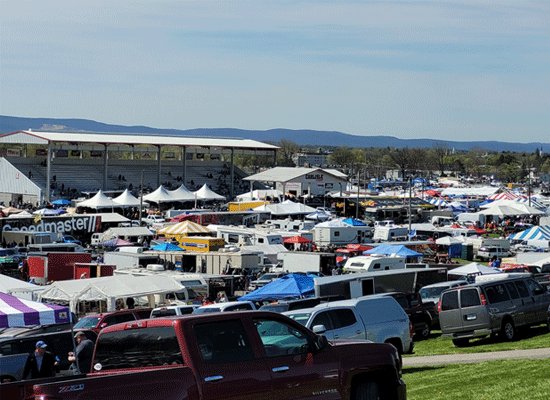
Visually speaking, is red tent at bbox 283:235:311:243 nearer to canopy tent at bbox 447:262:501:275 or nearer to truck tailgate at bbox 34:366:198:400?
canopy tent at bbox 447:262:501:275

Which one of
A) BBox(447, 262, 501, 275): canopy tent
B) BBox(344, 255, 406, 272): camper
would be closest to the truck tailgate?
BBox(447, 262, 501, 275): canopy tent

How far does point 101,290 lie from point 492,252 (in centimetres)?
3225

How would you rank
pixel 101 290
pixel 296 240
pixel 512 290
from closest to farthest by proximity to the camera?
1. pixel 512 290
2. pixel 101 290
3. pixel 296 240

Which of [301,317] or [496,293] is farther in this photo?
[496,293]

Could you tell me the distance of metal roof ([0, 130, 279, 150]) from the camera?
303 feet

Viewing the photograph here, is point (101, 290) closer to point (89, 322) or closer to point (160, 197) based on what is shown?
point (89, 322)

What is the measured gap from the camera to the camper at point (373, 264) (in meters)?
35.5

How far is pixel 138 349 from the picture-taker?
7.53m

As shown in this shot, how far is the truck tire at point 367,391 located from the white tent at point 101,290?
18.3 m

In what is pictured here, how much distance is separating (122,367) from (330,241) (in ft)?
153

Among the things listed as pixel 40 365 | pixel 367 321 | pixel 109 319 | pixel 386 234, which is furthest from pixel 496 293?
pixel 386 234

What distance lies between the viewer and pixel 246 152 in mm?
108938

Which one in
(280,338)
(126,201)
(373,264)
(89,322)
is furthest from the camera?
(126,201)

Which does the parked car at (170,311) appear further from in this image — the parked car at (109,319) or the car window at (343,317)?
the car window at (343,317)
